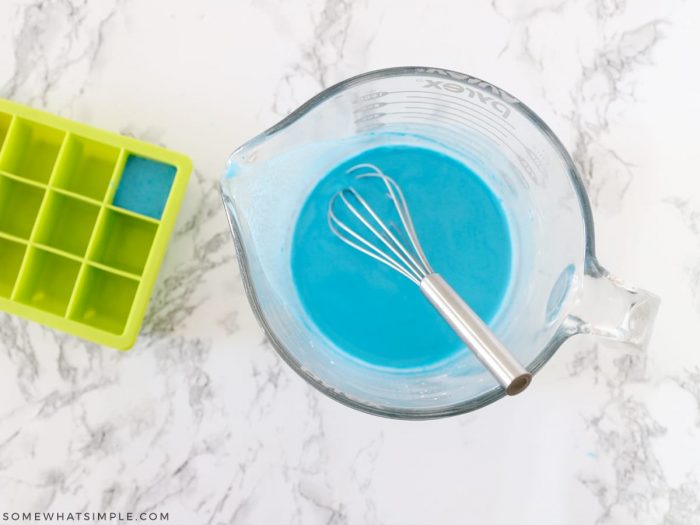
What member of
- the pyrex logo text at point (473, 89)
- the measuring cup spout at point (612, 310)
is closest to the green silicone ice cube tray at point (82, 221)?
the pyrex logo text at point (473, 89)

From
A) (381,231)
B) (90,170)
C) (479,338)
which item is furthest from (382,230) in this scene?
(90,170)

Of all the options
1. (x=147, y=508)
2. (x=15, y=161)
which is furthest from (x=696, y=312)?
(x=15, y=161)

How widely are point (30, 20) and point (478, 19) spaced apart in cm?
63

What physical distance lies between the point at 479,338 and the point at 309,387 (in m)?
0.35

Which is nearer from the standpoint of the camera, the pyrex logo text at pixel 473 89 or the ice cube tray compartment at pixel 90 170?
the pyrex logo text at pixel 473 89

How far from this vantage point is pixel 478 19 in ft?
2.94

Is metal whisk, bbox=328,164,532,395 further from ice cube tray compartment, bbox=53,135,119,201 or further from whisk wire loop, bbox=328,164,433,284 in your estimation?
ice cube tray compartment, bbox=53,135,119,201

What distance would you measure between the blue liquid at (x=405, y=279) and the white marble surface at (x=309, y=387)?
0.36 ft

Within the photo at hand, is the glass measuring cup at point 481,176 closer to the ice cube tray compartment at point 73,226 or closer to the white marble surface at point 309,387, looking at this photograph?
the white marble surface at point 309,387

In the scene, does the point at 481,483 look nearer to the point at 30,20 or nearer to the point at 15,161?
the point at 15,161

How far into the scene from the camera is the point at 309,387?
0.88 m

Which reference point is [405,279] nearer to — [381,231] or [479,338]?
[381,231]

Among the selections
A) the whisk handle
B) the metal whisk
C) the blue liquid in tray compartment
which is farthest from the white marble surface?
the whisk handle

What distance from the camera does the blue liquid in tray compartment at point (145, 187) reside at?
Result: 866 millimetres
